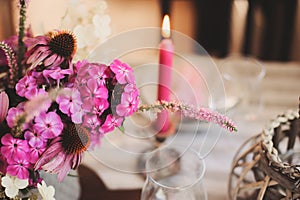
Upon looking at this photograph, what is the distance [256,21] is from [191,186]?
1.33 meters

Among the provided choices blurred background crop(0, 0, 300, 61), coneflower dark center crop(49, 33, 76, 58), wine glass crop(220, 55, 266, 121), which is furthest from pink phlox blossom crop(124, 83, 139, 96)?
Result: blurred background crop(0, 0, 300, 61)

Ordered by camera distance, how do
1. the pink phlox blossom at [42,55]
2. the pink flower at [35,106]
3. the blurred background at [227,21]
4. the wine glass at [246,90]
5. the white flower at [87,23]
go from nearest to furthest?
the pink flower at [35,106] → the pink phlox blossom at [42,55] → the white flower at [87,23] → the wine glass at [246,90] → the blurred background at [227,21]

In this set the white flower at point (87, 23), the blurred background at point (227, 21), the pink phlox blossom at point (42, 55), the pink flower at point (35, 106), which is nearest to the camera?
the pink flower at point (35, 106)

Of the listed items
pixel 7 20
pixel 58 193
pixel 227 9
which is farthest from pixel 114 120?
pixel 227 9

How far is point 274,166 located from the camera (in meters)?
0.57

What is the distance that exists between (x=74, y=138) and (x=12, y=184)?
98 mm

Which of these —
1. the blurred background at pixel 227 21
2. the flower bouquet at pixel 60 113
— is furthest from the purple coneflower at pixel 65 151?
the blurred background at pixel 227 21

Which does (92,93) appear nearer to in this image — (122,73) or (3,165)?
(122,73)

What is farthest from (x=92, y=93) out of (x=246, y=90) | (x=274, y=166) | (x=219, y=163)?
(x=246, y=90)

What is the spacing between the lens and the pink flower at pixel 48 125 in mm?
510

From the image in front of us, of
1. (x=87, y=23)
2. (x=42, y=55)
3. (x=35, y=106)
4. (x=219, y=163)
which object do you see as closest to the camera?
(x=35, y=106)

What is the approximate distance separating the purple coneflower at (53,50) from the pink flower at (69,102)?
0.06 metres

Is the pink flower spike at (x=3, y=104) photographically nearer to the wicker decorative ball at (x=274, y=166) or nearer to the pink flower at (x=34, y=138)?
the pink flower at (x=34, y=138)

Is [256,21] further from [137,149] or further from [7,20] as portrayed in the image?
[137,149]
